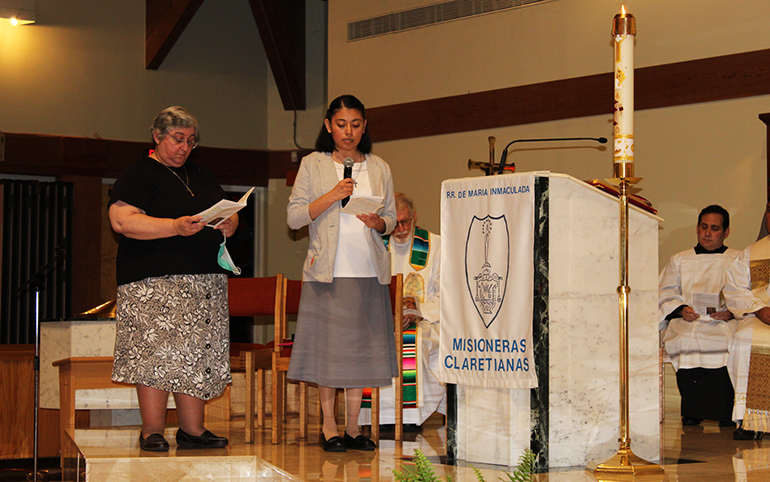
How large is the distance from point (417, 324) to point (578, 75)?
10.6ft

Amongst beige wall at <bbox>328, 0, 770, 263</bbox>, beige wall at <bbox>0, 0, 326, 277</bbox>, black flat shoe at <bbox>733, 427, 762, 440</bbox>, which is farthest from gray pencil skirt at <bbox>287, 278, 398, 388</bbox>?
beige wall at <bbox>0, 0, 326, 277</bbox>

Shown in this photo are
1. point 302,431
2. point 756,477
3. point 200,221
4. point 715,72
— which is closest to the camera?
point 756,477

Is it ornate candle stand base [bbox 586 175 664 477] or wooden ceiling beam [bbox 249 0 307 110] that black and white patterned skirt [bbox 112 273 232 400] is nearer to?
ornate candle stand base [bbox 586 175 664 477]

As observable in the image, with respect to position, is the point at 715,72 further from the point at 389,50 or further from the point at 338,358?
the point at 338,358

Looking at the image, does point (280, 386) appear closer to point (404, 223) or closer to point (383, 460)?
point (383, 460)

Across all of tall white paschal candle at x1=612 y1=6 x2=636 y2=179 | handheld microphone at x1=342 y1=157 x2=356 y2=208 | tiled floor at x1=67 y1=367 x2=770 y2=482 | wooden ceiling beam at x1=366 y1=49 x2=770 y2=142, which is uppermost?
wooden ceiling beam at x1=366 y1=49 x2=770 y2=142

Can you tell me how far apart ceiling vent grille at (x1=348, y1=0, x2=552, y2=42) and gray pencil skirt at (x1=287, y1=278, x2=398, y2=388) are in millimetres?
4622

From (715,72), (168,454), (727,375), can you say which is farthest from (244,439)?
(715,72)

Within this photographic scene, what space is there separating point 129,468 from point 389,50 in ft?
19.3

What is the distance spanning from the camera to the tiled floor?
10.4ft

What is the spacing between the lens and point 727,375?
210 inches

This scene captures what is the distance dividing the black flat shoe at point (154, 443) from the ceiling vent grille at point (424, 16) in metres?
5.33

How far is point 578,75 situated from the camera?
7.27 m

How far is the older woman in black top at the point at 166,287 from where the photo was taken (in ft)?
12.0
